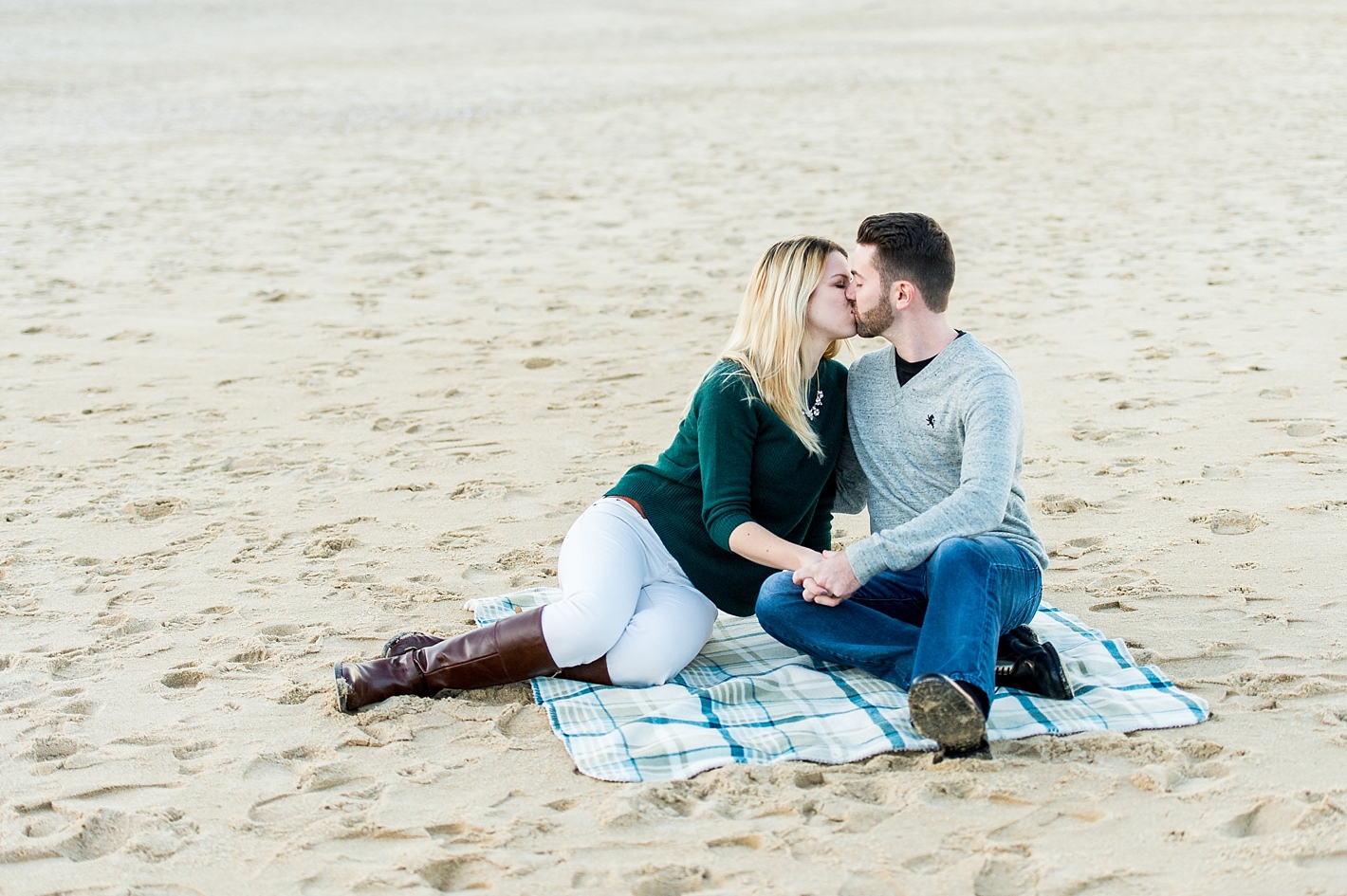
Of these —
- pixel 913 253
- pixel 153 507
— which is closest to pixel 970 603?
pixel 913 253

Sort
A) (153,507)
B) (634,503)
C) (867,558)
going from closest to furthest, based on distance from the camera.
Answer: (867,558) < (634,503) < (153,507)

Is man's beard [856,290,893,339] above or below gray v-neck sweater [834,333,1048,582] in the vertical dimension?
above

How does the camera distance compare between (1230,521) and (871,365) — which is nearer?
(871,365)

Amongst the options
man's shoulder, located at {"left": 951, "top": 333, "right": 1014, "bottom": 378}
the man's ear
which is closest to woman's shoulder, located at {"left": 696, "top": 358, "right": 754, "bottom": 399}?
the man's ear

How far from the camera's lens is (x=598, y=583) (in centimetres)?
371

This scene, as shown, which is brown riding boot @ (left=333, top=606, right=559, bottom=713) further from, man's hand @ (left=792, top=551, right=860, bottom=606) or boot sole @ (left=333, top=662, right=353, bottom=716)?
man's hand @ (left=792, top=551, right=860, bottom=606)

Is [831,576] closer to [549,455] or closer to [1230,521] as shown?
[1230,521]

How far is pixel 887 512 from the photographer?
3863 millimetres

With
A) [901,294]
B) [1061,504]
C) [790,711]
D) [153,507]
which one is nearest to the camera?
[790,711]

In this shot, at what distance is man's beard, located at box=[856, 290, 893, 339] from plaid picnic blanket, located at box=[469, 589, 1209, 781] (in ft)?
3.33

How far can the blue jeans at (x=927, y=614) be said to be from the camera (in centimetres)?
335

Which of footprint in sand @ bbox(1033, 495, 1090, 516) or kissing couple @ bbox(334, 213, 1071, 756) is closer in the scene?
kissing couple @ bbox(334, 213, 1071, 756)

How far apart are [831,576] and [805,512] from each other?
0.39 meters

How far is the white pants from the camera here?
145 inches
